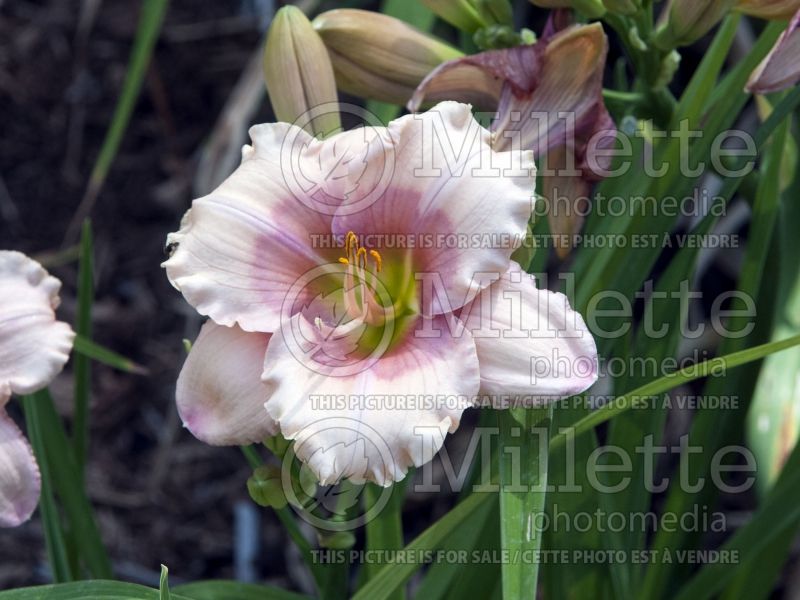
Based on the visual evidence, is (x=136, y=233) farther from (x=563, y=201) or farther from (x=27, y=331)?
(x=563, y=201)

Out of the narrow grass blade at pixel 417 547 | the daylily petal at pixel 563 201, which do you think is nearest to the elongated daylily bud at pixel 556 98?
the daylily petal at pixel 563 201

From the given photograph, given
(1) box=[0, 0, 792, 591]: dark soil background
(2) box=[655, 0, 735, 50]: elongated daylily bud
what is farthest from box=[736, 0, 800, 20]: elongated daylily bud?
(1) box=[0, 0, 792, 591]: dark soil background

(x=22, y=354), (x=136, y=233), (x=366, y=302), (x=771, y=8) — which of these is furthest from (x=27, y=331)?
(x=136, y=233)

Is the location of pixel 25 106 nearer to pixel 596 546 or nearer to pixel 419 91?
pixel 419 91

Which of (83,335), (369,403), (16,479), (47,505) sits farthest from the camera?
(83,335)

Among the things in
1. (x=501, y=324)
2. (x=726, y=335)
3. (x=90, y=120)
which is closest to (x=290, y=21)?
(x=501, y=324)

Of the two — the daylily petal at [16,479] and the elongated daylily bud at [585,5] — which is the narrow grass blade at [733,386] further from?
the daylily petal at [16,479]

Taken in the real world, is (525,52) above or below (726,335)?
above
